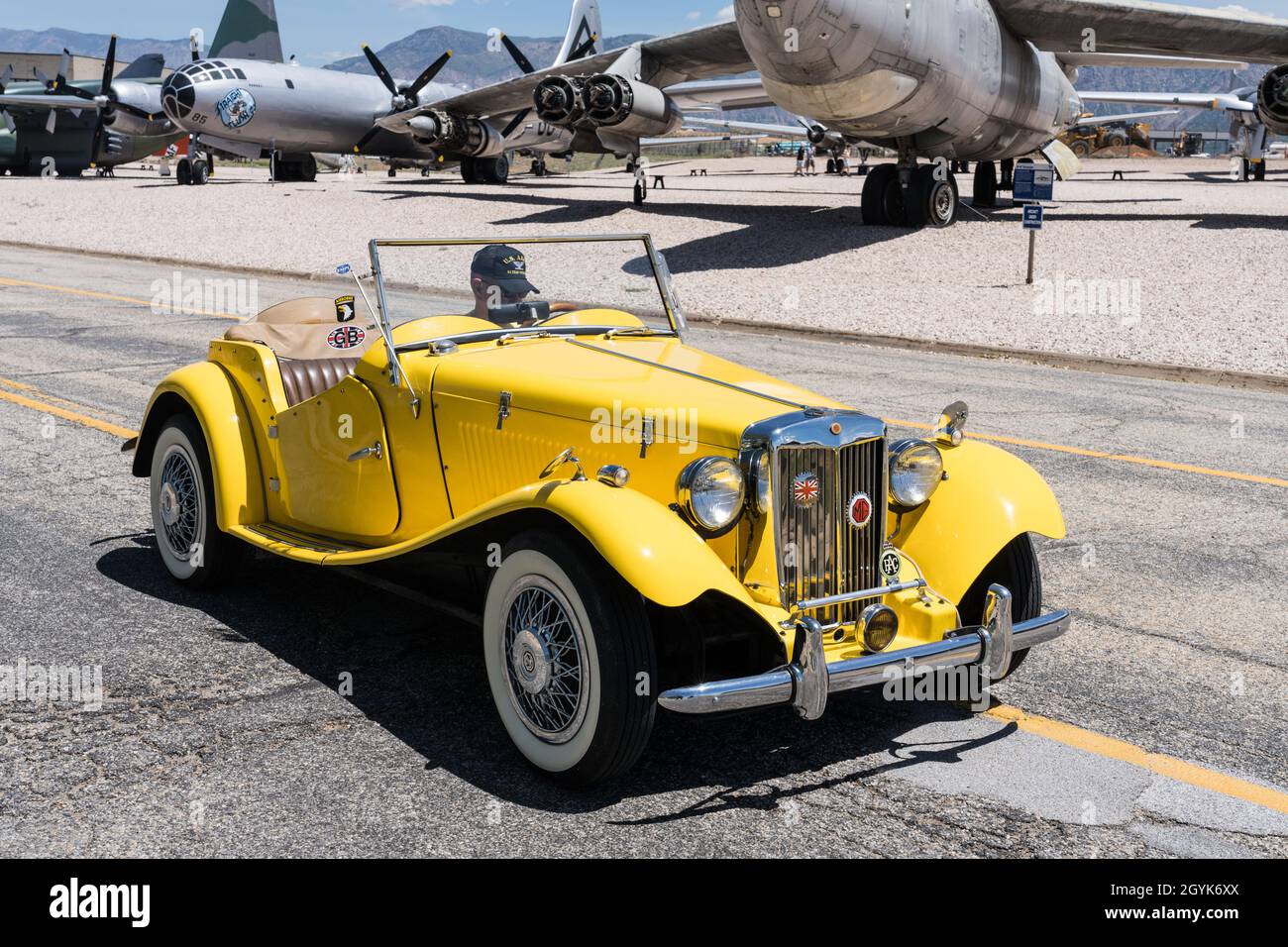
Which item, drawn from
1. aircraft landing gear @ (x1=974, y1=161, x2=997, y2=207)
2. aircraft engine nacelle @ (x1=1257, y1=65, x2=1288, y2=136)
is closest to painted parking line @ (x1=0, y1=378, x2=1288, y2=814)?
aircraft engine nacelle @ (x1=1257, y1=65, x2=1288, y2=136)

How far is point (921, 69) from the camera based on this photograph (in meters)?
20.9

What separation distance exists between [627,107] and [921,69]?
8178mm

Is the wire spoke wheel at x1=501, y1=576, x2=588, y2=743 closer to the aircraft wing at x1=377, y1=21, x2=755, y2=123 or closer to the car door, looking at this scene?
the car door

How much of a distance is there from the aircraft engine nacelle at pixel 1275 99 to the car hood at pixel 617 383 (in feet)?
71.3

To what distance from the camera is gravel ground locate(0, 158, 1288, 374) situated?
1752cm

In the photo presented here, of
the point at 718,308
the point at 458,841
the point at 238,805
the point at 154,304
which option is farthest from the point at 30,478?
the point at 718,308

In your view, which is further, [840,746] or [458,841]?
[840,746]

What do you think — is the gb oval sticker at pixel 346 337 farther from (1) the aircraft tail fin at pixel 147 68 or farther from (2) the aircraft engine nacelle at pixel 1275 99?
(1) the aircraft tail fin at pixel 147 68

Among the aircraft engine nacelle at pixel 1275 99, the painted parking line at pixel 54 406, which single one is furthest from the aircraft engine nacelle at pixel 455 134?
the painted parking line at pixel 54 406

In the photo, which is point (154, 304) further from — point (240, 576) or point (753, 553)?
point (753, 553)

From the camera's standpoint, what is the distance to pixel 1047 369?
15070mm

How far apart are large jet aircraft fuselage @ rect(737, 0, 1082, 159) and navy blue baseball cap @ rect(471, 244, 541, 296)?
14.3 metres

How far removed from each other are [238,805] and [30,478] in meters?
5.36
